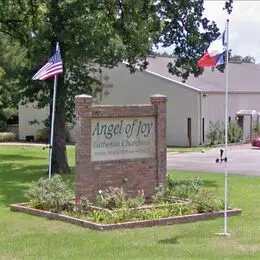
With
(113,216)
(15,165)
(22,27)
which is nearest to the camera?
(113,216)

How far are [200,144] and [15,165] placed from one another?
18.3 meters

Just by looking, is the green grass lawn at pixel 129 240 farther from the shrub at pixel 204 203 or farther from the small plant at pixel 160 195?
the small plant at pixel 160 195

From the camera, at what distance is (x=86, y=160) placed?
13.5 meters

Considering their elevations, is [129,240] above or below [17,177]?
below

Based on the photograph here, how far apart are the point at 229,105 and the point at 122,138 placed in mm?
34583

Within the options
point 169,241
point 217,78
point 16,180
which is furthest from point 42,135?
point 169,241

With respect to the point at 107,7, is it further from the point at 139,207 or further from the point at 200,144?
the point at 200,144

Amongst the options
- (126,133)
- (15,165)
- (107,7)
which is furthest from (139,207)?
(15,165)

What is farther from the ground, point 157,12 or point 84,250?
point 157,12

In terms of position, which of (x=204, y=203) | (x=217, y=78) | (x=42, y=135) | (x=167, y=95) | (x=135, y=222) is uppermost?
(x=217, y=78)

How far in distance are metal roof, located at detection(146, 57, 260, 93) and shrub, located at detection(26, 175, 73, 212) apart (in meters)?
31.4

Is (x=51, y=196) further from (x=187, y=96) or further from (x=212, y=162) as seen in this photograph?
(x=187, y=96)

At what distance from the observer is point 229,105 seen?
157ft

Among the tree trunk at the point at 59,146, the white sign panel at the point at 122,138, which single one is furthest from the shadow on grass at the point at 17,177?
the white sign panel at the point at 122,138
